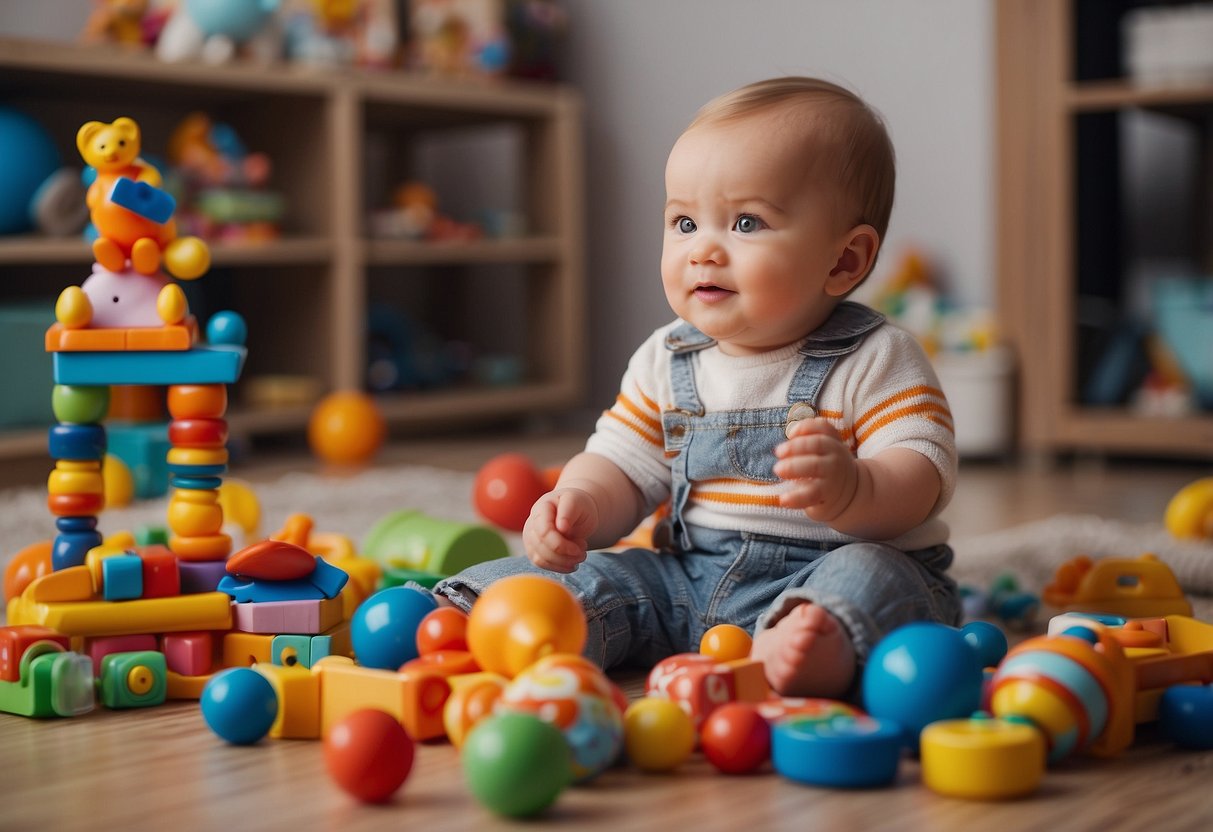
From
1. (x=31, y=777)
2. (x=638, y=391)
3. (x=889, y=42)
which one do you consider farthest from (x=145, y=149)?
(x=31, y=777)

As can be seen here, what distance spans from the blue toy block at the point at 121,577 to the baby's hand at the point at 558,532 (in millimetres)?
260

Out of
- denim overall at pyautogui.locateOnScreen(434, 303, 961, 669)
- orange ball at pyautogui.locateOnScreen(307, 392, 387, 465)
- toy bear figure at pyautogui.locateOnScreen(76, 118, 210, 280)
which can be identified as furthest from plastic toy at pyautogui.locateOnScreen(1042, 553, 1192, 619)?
orange ball at pyautogui.locateOnScreen(307, 392, 387, 465)

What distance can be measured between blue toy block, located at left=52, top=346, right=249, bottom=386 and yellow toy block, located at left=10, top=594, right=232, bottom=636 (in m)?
0.15

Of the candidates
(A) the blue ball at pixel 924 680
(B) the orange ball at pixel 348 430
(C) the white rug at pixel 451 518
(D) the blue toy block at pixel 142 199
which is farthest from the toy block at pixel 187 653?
(B) the orange ball at pixel 348 430

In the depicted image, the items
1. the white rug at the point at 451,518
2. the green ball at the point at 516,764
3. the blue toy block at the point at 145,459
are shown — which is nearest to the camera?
the green ball at the point at 516,764

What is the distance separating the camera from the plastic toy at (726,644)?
92 centimetres

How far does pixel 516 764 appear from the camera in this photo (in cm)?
70

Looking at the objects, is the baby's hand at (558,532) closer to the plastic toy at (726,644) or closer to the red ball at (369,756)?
the plastic toy at (726,644)

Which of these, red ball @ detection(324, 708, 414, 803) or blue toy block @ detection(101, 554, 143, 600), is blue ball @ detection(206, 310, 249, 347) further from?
red ball @ detection(324, 708, 414, 803)

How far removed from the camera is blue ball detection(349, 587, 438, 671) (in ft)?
3.08

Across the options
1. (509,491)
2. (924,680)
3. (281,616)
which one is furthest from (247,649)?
(509,491)

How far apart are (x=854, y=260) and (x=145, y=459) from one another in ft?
4.05

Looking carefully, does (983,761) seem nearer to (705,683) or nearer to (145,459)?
(705,683)

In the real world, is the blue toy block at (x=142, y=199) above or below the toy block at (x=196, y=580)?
above
